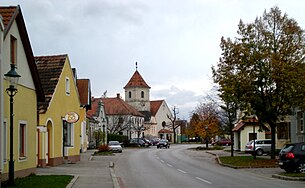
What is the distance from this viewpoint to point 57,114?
34594 millimetres

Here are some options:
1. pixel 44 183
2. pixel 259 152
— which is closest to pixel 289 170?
pixel 44 183

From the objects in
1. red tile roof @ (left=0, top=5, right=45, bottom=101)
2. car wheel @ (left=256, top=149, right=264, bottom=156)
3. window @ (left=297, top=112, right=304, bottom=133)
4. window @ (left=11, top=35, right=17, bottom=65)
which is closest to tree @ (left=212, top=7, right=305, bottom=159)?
window @ (left=297, top=112, right=304, bottom=133)

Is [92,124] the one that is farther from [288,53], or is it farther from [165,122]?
[165,122]

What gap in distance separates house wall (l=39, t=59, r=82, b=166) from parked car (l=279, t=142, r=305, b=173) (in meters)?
13.8

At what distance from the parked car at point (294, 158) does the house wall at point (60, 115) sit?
45.3 ft

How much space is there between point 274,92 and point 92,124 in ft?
143

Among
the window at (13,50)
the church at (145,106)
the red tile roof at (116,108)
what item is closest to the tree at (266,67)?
the window at (13,50)

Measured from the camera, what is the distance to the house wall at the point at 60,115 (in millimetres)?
33125

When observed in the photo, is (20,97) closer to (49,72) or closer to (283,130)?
(49,72)

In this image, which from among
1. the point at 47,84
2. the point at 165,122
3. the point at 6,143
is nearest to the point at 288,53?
the point at 47,84

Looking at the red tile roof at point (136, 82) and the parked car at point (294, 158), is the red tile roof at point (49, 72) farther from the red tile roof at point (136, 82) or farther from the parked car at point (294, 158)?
the red tile roof at point (136, 82)

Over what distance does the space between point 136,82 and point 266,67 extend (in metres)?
99.1

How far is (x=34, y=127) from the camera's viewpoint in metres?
25.1

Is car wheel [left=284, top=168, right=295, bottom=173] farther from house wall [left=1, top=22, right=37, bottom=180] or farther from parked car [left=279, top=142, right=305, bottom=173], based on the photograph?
house wall [left=1, top=22, right=37, bottom=180]
